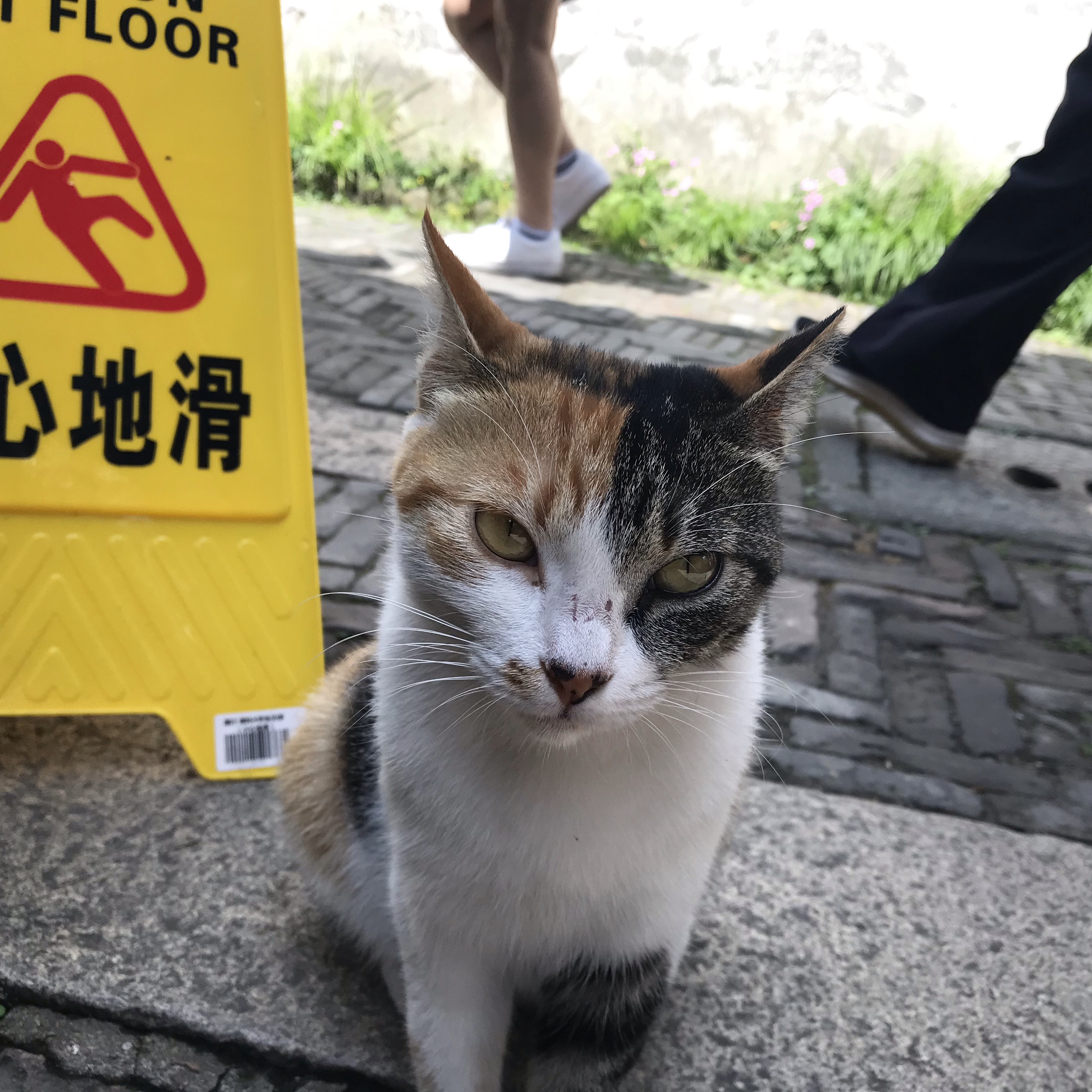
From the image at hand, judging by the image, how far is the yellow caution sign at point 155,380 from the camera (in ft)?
5.95

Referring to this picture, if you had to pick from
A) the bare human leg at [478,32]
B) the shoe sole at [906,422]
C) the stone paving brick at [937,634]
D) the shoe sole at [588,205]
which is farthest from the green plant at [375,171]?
the stone paving brick at [937,634]

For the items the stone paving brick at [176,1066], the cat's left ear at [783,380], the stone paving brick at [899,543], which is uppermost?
the cat's left ear at [783,380]

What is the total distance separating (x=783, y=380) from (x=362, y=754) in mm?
939

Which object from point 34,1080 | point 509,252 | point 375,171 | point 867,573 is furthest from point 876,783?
point 375,171

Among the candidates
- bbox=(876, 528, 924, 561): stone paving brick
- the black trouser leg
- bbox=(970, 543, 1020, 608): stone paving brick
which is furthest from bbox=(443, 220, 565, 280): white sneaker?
bbox=(970, 543, 1020, 608): stone paving brick

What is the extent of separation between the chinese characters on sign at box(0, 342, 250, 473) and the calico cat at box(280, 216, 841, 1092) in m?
0.70

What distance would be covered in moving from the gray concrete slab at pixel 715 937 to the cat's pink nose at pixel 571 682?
823mm

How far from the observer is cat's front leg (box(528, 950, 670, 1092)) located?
4.90 ft

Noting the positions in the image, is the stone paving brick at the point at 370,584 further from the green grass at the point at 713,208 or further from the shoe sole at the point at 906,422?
the green grass at the point at 713,208

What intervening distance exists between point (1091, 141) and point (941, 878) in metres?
2.64

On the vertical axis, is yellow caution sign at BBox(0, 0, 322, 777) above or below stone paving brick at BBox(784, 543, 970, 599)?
A: above

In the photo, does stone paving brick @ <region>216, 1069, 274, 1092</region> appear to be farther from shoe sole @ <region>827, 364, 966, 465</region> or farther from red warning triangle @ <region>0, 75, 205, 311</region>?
shoe sole @ <region>827, 364, 966, 465</region>

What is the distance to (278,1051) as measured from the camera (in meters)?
1.53

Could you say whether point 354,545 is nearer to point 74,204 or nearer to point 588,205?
point 74,204
